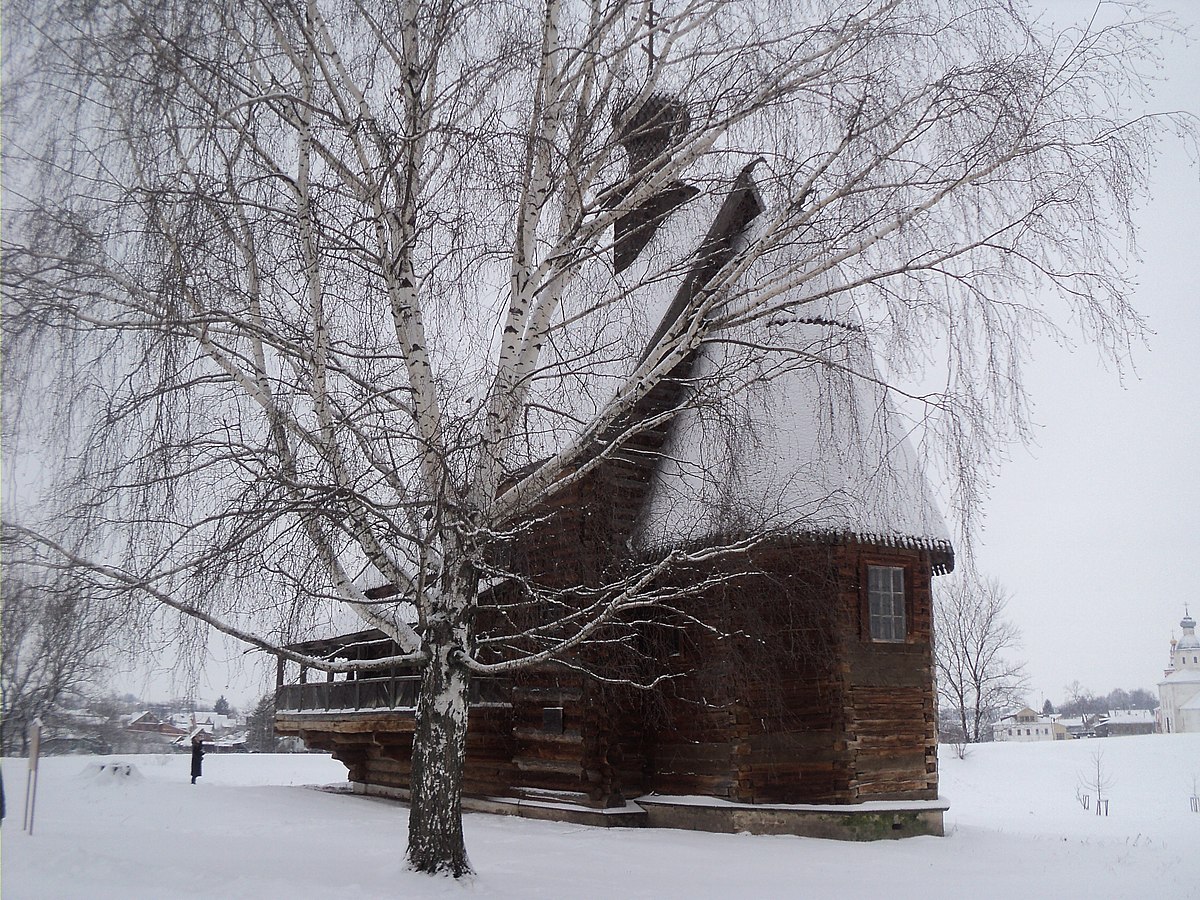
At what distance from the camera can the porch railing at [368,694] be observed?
15719 mm

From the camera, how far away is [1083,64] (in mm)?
8492

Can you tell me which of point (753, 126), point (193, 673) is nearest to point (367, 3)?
point (753, 126)

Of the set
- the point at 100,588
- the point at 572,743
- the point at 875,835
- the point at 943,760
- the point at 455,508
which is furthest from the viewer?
the point at 943,760

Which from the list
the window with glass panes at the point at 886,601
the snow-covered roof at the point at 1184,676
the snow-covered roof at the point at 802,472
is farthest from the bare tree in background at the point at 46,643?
the snow-covered roof at the point at 1184,676

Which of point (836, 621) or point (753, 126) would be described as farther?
point (836, 621)

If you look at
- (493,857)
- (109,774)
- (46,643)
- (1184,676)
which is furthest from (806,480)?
(1184,676)

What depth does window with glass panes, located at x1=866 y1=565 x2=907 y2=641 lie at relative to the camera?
13.9m

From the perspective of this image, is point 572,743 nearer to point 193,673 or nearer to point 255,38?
point 193,673

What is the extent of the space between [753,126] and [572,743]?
925 centimetres

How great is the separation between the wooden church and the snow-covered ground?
768mm

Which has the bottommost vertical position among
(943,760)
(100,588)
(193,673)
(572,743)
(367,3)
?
(943,760)

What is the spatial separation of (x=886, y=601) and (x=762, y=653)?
2.26 meters

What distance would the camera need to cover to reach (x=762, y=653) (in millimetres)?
13039

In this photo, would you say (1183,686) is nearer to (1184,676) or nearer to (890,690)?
(1184,676)
